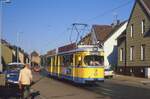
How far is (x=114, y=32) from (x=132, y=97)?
51210 millimetres

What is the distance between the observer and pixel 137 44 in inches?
2073

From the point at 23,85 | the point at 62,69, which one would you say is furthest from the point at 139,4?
the point at 23,85

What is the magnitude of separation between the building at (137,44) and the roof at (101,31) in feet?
58.8

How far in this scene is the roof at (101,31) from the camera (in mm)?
76750

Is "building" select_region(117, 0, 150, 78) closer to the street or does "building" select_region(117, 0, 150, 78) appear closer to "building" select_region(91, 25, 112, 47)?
"building" select_region(91, 25, 112, 47)

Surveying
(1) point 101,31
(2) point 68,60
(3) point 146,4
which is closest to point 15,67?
(2) point 68,60

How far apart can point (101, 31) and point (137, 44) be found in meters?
27.2

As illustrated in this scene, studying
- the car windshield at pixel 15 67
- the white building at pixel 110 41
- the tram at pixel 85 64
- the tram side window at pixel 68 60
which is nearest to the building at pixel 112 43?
the white building at pixel 110 41

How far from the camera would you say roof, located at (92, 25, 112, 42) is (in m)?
76.8

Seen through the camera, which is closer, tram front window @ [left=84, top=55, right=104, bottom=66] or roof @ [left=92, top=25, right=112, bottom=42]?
tram front window @ [left=84, top=55, right=104, bottom=66]

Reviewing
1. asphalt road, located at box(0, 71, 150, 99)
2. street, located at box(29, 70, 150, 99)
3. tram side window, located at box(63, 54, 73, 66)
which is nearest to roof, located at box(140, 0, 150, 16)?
tram side window, located at box(63, 54, 73, 66)

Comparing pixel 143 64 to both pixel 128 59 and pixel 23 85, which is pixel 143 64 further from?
pixel 23 85

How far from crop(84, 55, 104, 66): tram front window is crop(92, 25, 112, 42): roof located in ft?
147

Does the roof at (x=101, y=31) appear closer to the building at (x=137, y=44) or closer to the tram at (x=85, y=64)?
the building at (x=137, y=44)
